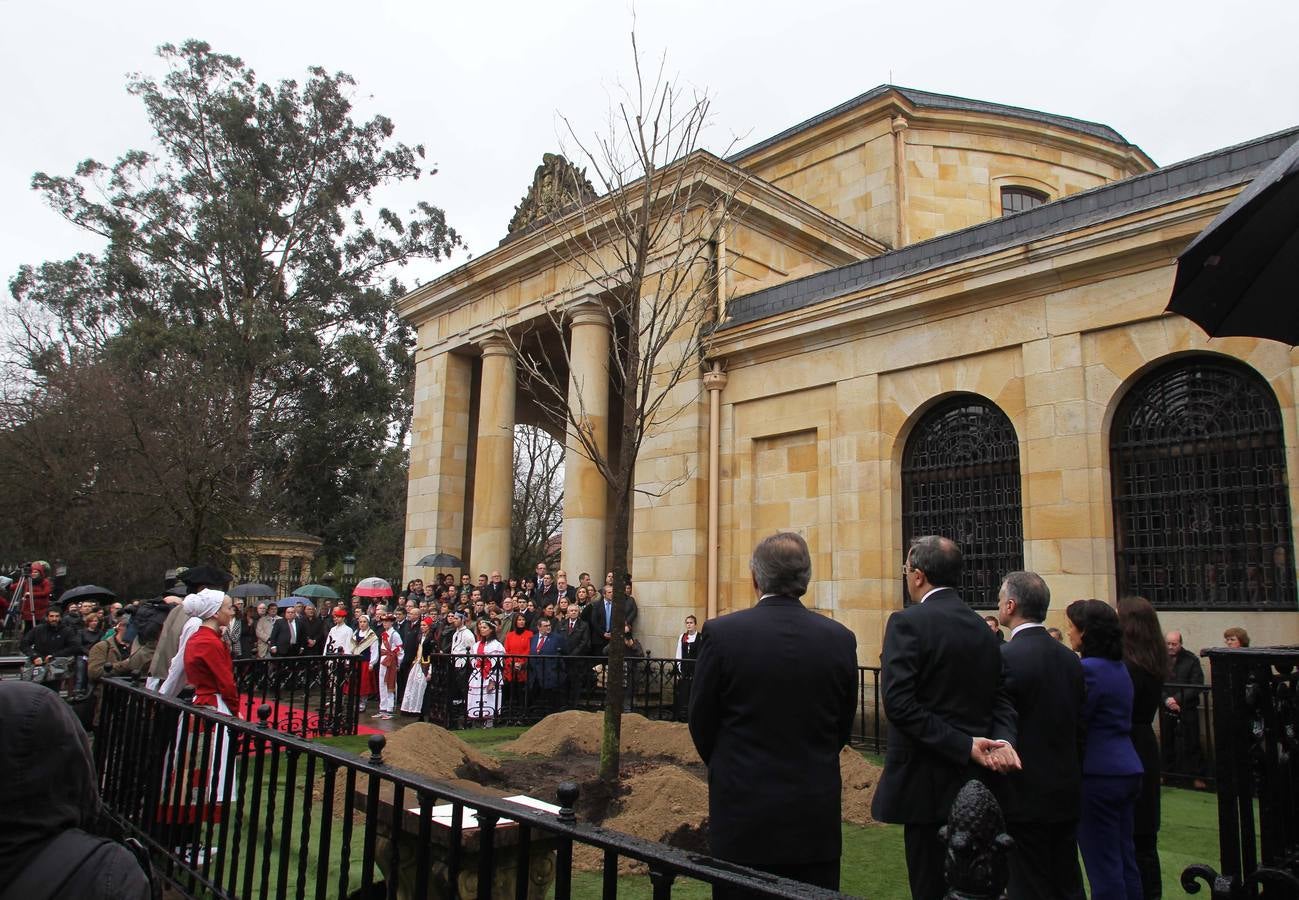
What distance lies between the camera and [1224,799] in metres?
3.82

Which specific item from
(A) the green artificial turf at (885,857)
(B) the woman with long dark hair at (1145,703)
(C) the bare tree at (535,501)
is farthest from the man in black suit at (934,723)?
(C) the bare tree at (535,501)

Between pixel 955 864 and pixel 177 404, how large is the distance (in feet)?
89.5

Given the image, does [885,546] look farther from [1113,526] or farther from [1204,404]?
[1204,404]

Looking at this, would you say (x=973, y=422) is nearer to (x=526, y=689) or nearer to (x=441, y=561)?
(x=526, y=689)

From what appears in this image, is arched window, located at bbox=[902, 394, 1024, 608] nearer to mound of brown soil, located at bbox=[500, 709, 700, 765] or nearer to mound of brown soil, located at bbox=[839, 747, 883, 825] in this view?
mound of brown soil, located at bbox=[839, 747, 883, 825]

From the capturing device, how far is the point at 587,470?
1802cm

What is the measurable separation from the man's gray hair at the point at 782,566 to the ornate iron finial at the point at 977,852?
5.82 feet

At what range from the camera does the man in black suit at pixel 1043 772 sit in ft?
13.4

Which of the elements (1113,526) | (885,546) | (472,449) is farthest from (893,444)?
(472,449)

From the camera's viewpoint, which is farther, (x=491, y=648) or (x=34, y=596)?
(x=34, y=596)

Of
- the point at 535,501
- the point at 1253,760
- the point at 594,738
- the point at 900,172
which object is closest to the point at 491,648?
the point at 594,738

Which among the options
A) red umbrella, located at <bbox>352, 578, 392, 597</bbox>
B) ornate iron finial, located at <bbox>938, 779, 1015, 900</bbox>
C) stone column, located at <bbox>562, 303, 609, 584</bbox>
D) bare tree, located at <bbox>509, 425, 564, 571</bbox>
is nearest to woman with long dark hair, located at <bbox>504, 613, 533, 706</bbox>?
stone column, located at <bbox>562, 303, 609, 584</bbox>

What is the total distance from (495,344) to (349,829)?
690 inches

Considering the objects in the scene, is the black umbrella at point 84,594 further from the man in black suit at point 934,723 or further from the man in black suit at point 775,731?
the man in black suit at point 934,723
